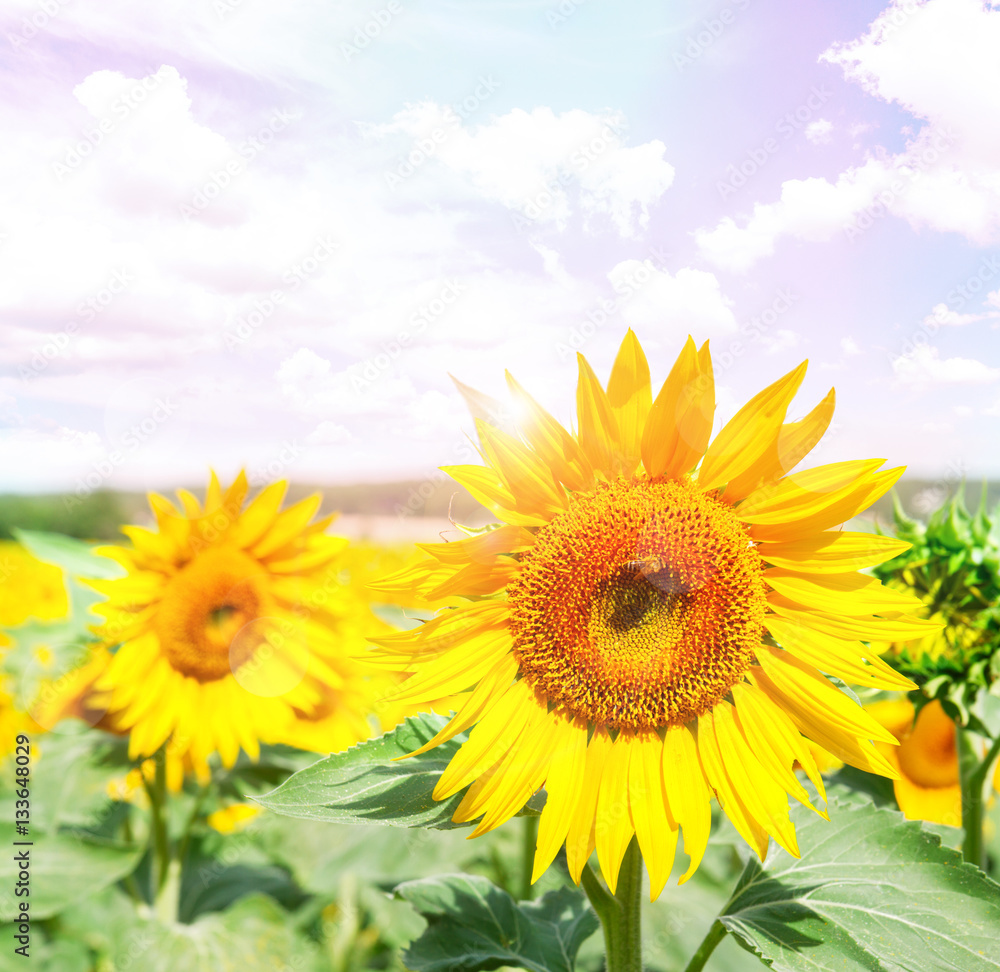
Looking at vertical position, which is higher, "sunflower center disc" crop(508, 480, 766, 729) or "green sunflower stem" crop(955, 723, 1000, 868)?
"sunflower center disc" crop(508, 480, 766, 729)

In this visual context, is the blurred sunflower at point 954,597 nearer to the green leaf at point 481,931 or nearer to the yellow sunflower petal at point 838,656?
the yellow sunflower petal at point 838,656

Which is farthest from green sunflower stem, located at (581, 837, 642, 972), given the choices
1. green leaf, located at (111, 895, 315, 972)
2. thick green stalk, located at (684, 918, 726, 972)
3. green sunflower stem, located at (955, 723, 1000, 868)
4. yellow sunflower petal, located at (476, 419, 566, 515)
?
green leaf, located at (111, 895, 315, 972)

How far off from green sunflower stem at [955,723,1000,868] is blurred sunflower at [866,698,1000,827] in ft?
0.43

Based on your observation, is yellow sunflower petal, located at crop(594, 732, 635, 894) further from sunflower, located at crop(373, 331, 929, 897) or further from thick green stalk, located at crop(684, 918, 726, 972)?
thick green stalk, located at crop(684, 918, 726, 972)

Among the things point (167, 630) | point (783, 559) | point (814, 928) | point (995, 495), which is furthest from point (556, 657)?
point (167, 630)

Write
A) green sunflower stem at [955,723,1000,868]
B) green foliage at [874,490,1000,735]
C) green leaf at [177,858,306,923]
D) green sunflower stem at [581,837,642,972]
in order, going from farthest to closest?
green leaf at [177,858,306,923]
green sunflower stem at [955,723,1000,868]
green foliage at [874,490,1000,735]
green sunflower stem at [581,837,642,972]

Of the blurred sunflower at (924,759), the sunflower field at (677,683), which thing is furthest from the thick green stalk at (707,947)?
the blurred sunflower at (924,759)

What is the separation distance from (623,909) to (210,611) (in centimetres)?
167

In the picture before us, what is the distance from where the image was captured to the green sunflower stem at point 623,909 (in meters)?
1.43

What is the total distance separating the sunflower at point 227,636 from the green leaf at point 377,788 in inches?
45.3

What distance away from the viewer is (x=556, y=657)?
1.40m

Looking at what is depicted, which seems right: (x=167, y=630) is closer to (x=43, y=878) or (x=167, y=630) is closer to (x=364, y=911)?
(x=43, y=878)

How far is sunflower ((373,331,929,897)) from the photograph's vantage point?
51.3 inches

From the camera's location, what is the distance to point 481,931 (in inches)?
66.2
